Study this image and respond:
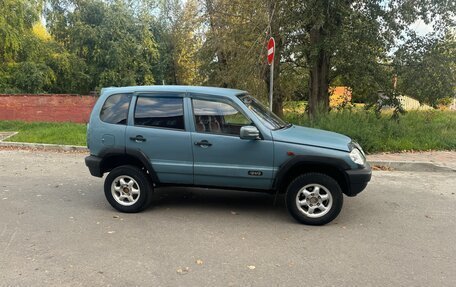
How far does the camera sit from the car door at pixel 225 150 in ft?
17.5

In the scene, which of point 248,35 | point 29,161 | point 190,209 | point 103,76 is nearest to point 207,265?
point 190,209

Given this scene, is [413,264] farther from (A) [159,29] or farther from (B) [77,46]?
(A) [159,29]

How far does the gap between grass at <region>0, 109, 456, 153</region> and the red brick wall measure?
1.83 metres

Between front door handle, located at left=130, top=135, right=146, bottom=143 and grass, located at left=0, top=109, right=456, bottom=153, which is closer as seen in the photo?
front door handle, located at left=130, top=135, right=146, bottom=143

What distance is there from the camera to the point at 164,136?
5.59 metres

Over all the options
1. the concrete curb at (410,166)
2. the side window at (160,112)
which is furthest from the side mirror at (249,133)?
the concrete curb at (410,166)

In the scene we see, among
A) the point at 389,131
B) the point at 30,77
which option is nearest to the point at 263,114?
the point at 389,131

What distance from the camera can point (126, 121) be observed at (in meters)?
5.78

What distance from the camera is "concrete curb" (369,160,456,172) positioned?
8.88 metres

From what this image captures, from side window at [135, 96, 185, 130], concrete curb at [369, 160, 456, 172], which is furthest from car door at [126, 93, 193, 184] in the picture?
concrete curb at [369, 160, 456, 172]

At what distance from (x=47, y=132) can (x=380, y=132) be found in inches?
413

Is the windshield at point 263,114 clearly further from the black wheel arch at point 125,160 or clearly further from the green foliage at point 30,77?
the green foliage at point 30,77

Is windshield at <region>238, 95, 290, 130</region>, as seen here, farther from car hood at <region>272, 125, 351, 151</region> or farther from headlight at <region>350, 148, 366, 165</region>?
headlight at <region>350, 148, 366, 165</region>

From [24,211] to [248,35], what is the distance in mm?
11157
